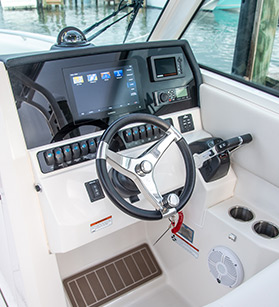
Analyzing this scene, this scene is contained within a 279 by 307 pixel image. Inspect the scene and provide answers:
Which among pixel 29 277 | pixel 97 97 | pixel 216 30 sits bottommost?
pixel 29 277

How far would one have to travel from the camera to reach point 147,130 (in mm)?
1371

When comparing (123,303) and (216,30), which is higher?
(216,30)

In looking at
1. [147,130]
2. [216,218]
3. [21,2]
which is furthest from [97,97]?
[21,2]

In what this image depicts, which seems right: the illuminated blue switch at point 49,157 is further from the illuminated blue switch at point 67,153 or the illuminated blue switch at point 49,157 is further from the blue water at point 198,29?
the blue water at point 198,29

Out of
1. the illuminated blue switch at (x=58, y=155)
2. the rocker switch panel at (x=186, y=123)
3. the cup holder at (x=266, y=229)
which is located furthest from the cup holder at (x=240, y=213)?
the illuminated blue switch at (x=58, y=155)

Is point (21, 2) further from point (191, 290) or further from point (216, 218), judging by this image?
point (191, 290)

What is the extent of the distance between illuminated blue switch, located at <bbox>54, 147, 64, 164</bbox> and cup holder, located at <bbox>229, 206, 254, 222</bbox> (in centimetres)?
76

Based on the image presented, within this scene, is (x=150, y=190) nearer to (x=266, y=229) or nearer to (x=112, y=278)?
(x=266, y=229)

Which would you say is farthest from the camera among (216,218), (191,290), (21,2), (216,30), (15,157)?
(21,2)

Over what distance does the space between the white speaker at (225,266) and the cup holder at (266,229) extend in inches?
5.7

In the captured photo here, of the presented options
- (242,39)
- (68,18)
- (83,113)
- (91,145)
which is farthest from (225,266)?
(68,18)

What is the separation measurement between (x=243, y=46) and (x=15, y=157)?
125 centimetres

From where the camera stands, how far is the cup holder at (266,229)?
4.26 ft

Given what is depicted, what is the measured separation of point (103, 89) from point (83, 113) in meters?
0.13
